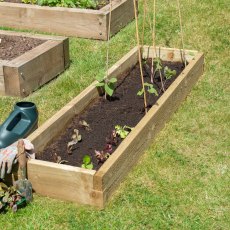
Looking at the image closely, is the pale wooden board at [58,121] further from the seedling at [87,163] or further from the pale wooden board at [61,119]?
the seedling at [87,163]

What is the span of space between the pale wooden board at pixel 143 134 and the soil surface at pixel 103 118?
19 cm

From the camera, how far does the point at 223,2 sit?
8.80 metres

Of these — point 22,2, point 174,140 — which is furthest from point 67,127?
point 22,2

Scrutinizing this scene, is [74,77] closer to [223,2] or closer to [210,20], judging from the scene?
[210,20]

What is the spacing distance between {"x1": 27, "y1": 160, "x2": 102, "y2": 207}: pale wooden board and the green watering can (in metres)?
0.45

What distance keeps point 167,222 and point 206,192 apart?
19.6 inches

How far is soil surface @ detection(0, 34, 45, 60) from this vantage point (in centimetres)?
605

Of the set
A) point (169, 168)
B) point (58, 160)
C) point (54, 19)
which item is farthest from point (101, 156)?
point (54, 19)

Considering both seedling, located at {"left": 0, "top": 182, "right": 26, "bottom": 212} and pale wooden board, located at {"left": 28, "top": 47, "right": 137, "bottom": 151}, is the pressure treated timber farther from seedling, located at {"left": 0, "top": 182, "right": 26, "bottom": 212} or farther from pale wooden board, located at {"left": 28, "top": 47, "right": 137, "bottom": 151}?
seedling, located at {"left": 0, "top": 182, "right": 26, "bottom": 212}

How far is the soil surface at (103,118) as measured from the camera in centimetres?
441

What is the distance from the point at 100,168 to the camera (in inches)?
151

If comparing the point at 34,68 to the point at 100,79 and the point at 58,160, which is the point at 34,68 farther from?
the point at 58,160

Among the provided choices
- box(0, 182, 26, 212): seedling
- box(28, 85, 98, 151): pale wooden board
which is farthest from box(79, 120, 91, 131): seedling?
box(0, 182, 26, 212): seedling

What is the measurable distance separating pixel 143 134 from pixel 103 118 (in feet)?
2.04
